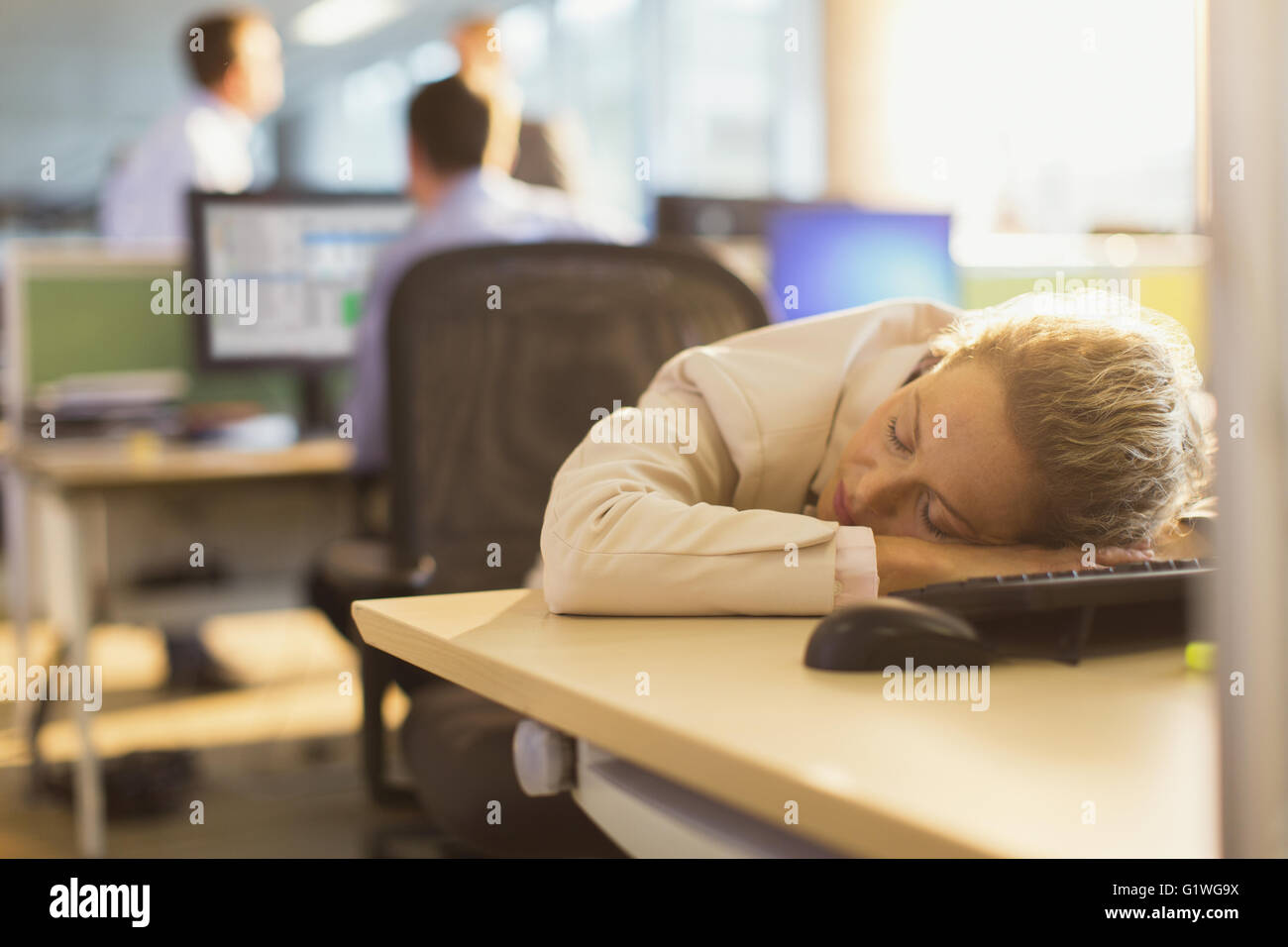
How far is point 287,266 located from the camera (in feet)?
9.66

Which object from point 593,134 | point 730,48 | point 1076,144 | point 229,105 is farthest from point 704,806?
point 593,134

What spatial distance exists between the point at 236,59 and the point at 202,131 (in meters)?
0.25

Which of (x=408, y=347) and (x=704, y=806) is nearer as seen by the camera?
(x=704, y=806)

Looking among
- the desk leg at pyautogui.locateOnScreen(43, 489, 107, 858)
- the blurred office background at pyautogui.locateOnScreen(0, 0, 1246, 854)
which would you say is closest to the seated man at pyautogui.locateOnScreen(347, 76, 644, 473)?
the blurred office background at pyautogui.locateOnScreen(0, 0, 1246, 854)

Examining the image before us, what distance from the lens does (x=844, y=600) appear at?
854 mm

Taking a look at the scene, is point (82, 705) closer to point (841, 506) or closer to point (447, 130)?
point (447, 130)

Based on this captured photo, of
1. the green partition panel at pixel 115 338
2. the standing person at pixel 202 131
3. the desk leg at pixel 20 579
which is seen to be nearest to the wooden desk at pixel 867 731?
the desk leg at pixel 20 579

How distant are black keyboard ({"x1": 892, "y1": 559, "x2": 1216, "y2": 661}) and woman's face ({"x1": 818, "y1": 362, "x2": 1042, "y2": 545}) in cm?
12

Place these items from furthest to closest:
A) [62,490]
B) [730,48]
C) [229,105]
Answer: [730,48]
[229,105]
[62,490]

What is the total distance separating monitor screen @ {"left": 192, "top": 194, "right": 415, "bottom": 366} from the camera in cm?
290
